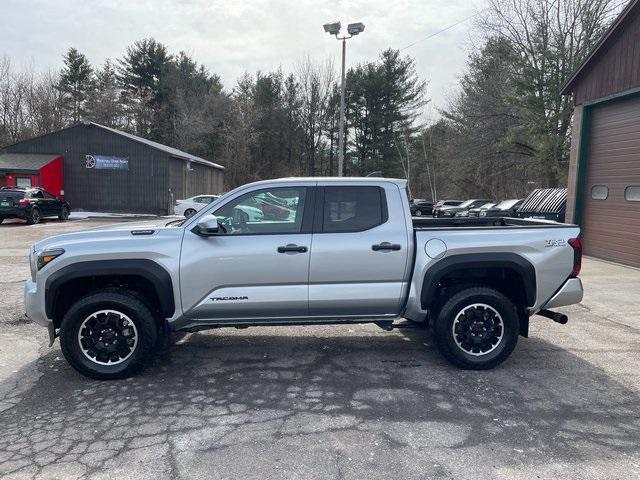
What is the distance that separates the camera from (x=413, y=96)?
4681 centimetres

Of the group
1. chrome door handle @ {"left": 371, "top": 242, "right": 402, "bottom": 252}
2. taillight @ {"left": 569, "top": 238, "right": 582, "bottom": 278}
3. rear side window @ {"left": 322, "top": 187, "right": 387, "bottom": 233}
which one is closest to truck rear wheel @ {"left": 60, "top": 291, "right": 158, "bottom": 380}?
rear side window @ {"left": 322, "top": 187, "right": 387, "bottom": 233}

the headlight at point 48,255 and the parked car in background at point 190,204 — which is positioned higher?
the parked car in background at point 190,204

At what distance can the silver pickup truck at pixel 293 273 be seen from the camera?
420 centimetres

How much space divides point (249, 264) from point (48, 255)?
1.83 metres

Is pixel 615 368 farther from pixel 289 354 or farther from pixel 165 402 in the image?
pixel 165 402

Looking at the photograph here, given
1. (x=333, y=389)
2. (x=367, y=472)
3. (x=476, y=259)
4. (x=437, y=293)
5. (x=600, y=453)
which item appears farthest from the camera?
(x=437, y=293)

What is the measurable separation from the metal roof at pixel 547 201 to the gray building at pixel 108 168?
2048 cm

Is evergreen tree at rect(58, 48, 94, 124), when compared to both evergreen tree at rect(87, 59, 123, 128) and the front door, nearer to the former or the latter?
evergreen tree at rect(87, 59, 123, 128)

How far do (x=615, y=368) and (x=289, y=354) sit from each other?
3404 mm

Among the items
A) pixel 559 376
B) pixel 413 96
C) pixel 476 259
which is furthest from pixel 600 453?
pixel 413 96

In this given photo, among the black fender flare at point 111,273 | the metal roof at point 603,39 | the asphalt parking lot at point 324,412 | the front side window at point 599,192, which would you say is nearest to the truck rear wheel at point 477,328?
the asphalt parking lot at point 324,412

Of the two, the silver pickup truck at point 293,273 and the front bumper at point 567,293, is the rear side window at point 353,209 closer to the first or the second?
the silver pickup truck at point 293,273

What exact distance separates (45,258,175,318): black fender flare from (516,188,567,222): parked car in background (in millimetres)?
12370

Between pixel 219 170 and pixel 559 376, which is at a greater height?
pixel 219 170
